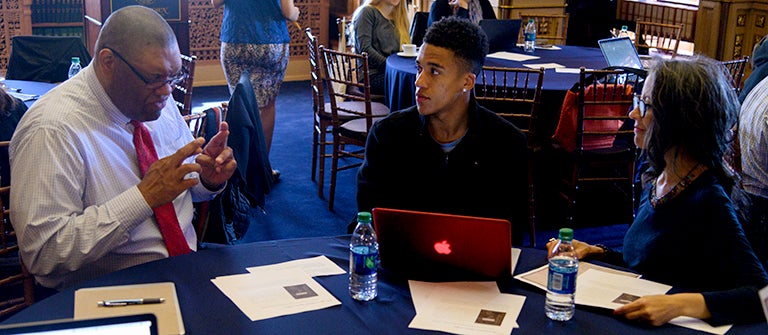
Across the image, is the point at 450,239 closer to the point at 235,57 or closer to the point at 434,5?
the point at 235,57

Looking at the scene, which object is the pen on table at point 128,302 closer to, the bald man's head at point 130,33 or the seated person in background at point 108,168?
the seated person in background at point 108,168

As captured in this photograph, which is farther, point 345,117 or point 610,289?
point 345,117

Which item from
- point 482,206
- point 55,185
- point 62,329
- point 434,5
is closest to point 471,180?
point 482,206

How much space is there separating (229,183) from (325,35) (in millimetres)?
6524

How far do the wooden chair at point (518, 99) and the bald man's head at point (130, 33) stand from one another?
7.07 ft

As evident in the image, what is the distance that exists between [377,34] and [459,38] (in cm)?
304

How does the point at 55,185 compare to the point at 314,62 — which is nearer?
the point at 55,185

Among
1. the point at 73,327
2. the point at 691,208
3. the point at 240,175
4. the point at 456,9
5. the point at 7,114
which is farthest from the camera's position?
the point at 456,9

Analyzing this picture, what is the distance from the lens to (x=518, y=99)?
13.7ft

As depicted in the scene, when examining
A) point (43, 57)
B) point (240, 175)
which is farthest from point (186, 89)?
point (240, 175)

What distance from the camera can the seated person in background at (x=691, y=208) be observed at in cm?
179

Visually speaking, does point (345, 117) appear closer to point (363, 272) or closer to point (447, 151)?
point (447, 151)

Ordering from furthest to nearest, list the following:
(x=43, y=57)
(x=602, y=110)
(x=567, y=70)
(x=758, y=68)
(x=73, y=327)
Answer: (x=567, y=70)
(x=43, y=57)
(x=602, y=110)
(x=758, y=68)
(x=73, y=327)

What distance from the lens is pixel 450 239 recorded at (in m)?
1.86
